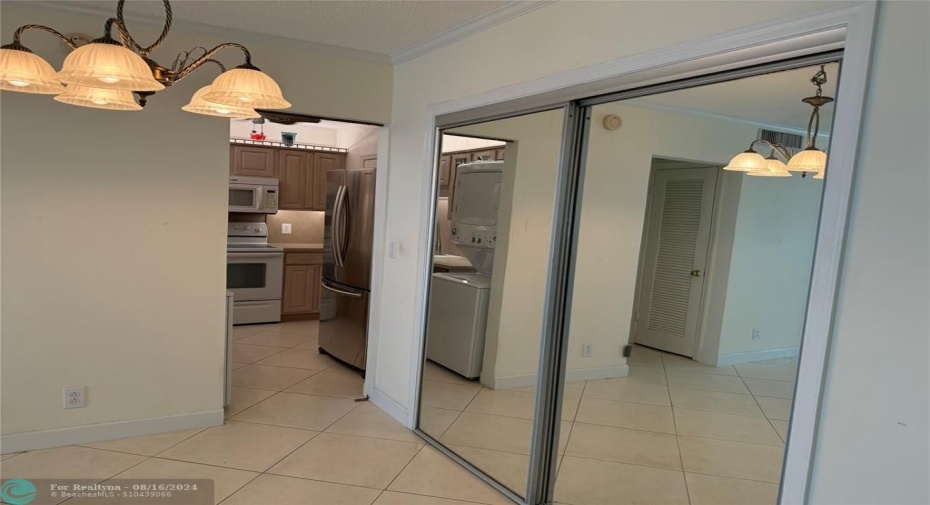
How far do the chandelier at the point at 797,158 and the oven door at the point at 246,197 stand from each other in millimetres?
5002

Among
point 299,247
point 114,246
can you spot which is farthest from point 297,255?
point 114,246

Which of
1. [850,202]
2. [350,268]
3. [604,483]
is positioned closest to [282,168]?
[350,268]

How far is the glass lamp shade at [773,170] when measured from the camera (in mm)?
1940

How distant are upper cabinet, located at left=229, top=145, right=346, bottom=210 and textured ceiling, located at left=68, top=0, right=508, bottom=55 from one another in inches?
117

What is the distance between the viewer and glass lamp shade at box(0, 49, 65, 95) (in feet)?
5.74

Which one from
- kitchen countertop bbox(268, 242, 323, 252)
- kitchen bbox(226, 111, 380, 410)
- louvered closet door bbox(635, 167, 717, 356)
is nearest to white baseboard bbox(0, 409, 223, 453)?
kitchen bbox(226, 111, 380, 410)

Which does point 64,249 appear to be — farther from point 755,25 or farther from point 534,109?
point 755,25

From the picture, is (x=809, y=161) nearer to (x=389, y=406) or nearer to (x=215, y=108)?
(x=215, y=108)

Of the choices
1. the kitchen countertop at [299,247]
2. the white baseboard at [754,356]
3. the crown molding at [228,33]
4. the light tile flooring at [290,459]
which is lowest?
the light tile flooring at [290,459]

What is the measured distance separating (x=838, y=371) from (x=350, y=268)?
3.60m

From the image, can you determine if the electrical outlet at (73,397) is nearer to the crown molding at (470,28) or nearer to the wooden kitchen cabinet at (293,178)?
the crown molding at (470,28)

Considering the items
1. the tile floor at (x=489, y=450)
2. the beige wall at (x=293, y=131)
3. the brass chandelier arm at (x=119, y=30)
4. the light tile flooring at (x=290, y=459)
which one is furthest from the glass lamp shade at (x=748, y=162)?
the beige wall at (x=293, y=131)

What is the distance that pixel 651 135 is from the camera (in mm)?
2615

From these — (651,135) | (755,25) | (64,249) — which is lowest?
(64,249)
